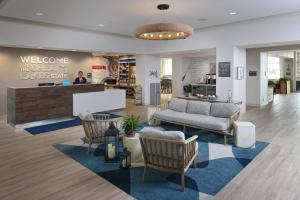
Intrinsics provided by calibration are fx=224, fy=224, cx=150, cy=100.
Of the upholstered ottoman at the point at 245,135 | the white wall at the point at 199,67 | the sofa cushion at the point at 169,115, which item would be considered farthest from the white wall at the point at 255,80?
the upholstered ottoman at the point at 245,135

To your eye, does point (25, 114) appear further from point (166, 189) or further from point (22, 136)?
point (166, 189)

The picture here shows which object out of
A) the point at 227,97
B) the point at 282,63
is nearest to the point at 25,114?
the point at 227,97

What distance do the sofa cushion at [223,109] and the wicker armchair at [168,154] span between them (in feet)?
8.24

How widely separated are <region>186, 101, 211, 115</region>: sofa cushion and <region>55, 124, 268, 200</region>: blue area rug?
1144mm

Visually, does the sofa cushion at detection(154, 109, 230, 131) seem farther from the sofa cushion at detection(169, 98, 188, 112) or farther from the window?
the window

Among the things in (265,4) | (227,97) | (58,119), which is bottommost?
A: (58,119)

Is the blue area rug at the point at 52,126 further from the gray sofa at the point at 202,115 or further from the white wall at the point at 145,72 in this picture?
the white wall at the point at 145,72

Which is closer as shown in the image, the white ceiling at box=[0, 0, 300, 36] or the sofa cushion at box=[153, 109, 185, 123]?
the white ceiling at box=[0, 0, 300, 36]

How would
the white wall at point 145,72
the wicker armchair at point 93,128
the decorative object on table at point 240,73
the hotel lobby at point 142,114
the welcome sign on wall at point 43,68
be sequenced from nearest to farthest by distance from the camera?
1. the hotel lobby at point 142,114
2. the wicker armchair at point 93,128
3. the decorative object on table at point 240,73
4. the welcome sign on wall at point 43,68
5. the white wall at point 145,72

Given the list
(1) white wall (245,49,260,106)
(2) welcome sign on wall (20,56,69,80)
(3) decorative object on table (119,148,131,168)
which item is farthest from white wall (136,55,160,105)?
(3) decorative object on table (119,148,131,168)

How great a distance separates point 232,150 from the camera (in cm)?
482

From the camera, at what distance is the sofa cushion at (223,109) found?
571cm

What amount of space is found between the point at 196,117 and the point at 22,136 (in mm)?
4644

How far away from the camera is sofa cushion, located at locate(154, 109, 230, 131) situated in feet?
17.3
